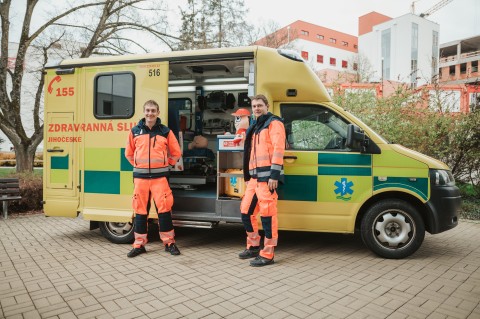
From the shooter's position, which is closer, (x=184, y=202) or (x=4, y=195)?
(x=184, y=202)

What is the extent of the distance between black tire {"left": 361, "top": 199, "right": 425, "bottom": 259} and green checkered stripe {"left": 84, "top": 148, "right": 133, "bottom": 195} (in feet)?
11.4

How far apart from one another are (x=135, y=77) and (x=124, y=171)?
1.42 m

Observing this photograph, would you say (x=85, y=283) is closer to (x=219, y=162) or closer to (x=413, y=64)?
(x=219, y=162)

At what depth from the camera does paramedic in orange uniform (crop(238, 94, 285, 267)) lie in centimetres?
439

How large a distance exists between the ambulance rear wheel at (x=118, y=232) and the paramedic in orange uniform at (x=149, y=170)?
56 cm

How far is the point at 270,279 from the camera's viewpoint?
404 cm

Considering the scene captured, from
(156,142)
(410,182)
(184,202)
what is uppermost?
(156,142)

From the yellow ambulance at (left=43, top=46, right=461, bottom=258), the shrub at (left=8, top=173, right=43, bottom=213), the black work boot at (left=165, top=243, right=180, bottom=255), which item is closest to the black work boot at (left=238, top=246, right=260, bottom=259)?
the yellow ambulance at (left=43, top=46, right=461, bottom=258)

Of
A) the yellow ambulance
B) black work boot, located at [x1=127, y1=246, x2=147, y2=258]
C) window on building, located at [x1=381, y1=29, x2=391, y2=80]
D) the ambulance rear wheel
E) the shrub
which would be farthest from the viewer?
window on building, located at [x1=381, y1=29, x2=391, y2=80]

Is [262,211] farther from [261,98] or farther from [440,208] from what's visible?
[440,208]

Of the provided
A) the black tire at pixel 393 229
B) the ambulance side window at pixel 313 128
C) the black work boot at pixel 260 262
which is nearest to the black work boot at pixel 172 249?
the black work boot at pixel 260 262

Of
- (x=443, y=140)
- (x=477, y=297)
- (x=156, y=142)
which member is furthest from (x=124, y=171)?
(x=443, y=140)

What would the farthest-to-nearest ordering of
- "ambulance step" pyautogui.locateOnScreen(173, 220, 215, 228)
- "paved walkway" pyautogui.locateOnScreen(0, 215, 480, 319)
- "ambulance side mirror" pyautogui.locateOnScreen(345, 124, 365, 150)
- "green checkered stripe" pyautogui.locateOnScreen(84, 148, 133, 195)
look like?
1. "green checkered stripe" pyautogui.locateOnScreen(84, 148, 133, 195)
2. "ambulance step" pyautogui.locateOnScreen(173, 220, 215, 228)
3. "ambulance side mirror" pyautogui.locateOnScreen(345, 124, 365, 150)
4. "paved walkway" pyautogui.locateOnScreen(0, 215, 480, 319)

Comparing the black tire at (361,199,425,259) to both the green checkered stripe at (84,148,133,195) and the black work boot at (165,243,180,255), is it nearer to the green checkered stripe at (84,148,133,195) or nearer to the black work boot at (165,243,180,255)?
the black work boot at (165,243,180,255)
